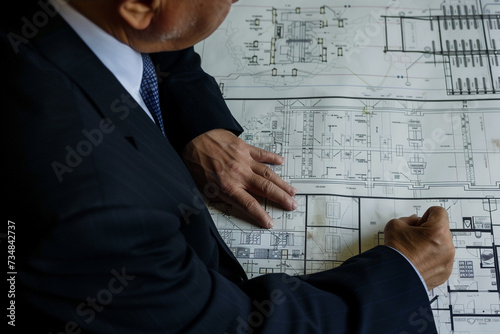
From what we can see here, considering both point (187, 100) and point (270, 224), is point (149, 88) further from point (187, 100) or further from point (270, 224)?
point (270, 224)

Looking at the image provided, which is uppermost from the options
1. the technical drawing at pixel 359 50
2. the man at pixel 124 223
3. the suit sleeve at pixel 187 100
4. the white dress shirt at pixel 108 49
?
the technical drawing at pixel 359 50

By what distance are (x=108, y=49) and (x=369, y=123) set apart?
2.03ft

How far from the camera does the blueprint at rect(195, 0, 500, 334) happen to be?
95 cm

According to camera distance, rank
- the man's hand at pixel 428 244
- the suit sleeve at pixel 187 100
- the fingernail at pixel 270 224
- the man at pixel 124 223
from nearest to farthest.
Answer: the man at pixel 124 223
the man's hand at pixel 428 244
the fingernail at pixel 270 224
the suit sleeve at pixel 187 100

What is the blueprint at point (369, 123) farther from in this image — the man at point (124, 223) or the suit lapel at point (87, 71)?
the suit lapel at point (87, 71)

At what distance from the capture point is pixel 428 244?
0.88m

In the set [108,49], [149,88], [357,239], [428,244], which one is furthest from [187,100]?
[428,244]

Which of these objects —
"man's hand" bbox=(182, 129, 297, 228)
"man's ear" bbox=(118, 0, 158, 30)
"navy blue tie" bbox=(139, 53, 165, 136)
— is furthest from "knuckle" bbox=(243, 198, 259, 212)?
"man's ear" bbox=(118, 0, 158, 30)

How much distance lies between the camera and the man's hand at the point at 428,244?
871mm

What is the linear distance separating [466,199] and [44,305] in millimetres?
823

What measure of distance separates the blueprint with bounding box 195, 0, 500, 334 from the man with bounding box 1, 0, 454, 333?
83 millimetres

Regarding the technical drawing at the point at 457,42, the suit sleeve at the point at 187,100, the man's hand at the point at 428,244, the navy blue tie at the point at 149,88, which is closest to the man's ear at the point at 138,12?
the navy blue tie at the point at 149,88

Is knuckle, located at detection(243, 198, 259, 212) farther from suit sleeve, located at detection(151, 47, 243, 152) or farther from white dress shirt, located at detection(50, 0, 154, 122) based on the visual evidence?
white dress shirt, located at detection(50, 0, 154, 122)

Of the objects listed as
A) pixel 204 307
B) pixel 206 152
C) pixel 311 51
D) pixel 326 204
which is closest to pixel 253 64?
pixel 311 51
